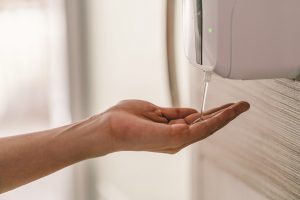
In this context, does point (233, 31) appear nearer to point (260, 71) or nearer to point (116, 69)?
point (260, 71)

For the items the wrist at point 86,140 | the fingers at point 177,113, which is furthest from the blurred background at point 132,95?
the wrist at point 86,140

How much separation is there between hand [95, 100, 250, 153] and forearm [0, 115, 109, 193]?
0.13 ft

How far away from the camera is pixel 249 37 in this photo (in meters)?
0.63

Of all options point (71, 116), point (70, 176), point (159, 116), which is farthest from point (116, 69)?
point (159, 116)

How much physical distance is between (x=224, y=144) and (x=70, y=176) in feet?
2.69

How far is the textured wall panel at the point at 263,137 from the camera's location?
79cm

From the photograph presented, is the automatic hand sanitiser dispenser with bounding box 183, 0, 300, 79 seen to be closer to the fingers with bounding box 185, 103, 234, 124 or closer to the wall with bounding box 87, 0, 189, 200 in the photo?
the fingers with bounding box 185, 103, 234, 124

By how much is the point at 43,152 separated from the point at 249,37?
1.39 ft

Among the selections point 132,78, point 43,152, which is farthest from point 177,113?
point 132,78

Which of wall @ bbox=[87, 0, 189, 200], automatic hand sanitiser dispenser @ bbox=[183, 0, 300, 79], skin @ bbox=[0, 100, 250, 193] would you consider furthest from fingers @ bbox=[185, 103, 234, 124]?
wall @ bbox=[87, 0, 189, 200]

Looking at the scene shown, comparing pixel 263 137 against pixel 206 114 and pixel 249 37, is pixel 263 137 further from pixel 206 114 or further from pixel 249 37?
pixel 249 37

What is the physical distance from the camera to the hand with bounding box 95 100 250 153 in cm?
75

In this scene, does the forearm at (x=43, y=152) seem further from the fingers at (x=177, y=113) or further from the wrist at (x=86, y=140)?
the fingers at (x=177, y=113)

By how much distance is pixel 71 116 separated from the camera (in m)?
1.63
